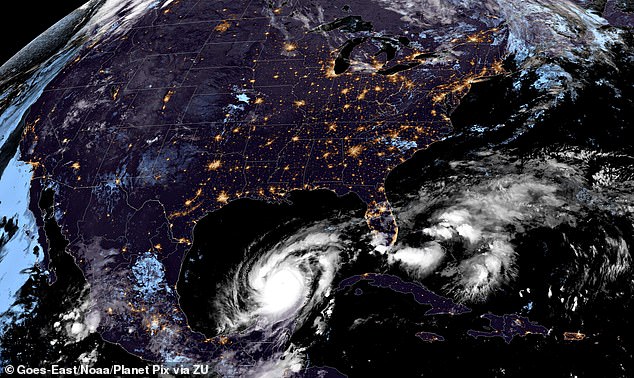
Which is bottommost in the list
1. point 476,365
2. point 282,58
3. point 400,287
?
point 476,365

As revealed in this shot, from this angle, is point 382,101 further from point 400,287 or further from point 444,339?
point 444,339

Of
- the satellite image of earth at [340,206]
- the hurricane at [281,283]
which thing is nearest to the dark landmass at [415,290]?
the satellite image of earth at [340,206]

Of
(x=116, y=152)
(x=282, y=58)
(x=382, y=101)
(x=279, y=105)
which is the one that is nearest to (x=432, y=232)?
(x=382, y=101)

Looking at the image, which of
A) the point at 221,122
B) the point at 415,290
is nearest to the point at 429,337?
the point at 415,290

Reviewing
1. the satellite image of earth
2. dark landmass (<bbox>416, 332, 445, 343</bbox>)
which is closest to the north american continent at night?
the satellite image of earth

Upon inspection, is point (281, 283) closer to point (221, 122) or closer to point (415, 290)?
point (415, 290)

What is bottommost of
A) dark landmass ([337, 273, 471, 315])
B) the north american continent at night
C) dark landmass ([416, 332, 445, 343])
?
dark landmass ([416, 332, 445, 343])

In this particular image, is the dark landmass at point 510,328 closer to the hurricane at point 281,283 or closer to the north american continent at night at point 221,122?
the north american continent at night at point 221,122

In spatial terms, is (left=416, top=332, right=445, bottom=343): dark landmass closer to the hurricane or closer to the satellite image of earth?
the satellite image of earth
